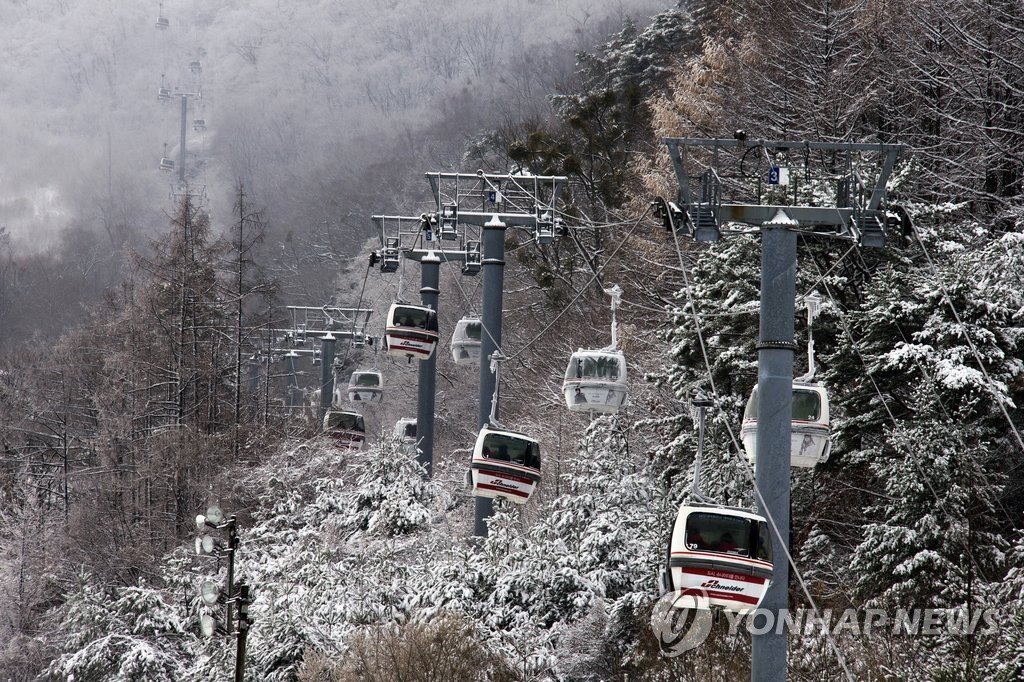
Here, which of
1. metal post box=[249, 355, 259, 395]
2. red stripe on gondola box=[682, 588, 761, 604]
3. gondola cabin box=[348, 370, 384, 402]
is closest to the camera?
red stripe on gondola box=[682, 588, 761, 604]

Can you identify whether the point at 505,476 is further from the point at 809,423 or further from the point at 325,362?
the point at 325,362

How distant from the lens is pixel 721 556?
1539 cm

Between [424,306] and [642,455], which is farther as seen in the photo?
[642,455]

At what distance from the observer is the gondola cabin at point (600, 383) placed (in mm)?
23031

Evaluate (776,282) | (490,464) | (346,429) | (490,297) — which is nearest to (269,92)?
(346,429)

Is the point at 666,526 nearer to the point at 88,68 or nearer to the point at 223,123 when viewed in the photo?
the point at 223,123

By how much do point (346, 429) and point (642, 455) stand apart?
1194 centimetres

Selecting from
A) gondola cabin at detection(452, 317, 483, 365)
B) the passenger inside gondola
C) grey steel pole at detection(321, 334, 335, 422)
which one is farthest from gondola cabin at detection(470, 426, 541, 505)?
grey steel pole at detection(321, 334, 335, 422)

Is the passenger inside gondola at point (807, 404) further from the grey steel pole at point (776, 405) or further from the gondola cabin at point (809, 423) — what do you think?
the grey steel pole at point (776, 405)

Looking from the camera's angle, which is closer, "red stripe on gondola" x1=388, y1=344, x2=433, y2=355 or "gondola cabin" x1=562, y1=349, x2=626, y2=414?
"gondola cabin" x1=562, y1=349, x2=626, y2=414

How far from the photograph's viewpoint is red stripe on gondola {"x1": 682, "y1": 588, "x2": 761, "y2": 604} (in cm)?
1555

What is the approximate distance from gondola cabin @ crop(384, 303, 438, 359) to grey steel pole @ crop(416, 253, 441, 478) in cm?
35

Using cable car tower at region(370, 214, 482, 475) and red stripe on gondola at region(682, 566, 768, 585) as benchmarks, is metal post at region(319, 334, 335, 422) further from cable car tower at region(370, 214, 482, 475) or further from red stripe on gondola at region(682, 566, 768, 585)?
red stripe on gondola at region(682, 566, 768, 585)

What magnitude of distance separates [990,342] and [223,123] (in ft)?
494
